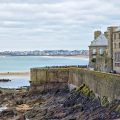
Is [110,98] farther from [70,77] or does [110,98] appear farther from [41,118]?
[70,77]

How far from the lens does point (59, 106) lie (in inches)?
1726

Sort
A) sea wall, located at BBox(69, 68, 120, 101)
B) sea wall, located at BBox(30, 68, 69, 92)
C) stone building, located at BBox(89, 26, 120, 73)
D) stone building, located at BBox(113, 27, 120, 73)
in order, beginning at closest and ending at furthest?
sea wall, located at BBox(69, 68, 120, 101) → stone building, located at BBox(113, 27, 120, 73) → stone building, located at BBox(89, 26, 120, 73) → sea wall, located at BBox(30, 68, 69, 92)

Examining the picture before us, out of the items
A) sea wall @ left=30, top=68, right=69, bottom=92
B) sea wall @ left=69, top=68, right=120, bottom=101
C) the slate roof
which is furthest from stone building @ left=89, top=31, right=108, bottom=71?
sea wall @ left=69, top=68, right=120, bottom=101

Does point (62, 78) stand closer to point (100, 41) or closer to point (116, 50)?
point (116, 50)

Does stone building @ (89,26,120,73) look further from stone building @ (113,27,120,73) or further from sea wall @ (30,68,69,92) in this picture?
sea wall @ (30,68,69,92)

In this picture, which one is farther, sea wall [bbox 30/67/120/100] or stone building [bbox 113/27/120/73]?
stone building [bbox 113/27/120/73]

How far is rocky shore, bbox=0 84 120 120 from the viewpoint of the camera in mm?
36656

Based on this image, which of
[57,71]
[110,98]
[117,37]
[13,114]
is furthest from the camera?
[57,71]

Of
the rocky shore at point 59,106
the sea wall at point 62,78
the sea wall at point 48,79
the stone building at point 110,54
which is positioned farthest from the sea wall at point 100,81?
the stone building at point 110,54

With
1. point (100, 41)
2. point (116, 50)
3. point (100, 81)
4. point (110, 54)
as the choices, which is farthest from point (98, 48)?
point (100, 81)

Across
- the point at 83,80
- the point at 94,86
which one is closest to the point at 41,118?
the point at 94,86

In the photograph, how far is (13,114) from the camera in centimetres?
4253

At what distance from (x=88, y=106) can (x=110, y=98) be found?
2.72 meters

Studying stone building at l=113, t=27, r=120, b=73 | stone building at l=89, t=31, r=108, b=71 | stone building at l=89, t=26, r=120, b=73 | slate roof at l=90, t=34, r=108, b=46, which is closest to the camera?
stone building at l=113, t=27, r=120, b=73
